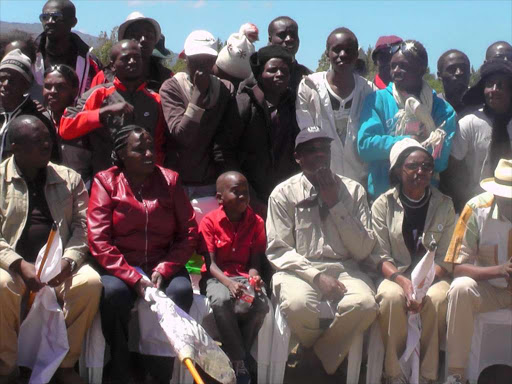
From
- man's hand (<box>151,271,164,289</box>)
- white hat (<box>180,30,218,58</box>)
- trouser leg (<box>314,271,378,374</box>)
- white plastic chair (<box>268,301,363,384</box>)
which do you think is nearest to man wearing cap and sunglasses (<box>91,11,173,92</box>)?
white hat (<box>180,30,218,58</box>)

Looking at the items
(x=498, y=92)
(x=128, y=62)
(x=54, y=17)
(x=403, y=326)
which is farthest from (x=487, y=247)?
(x=54, y=17)

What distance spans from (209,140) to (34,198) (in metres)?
1.48

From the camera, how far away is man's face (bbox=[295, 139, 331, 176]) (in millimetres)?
5520

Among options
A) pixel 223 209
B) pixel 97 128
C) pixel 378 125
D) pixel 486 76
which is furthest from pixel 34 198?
pixel 486 76

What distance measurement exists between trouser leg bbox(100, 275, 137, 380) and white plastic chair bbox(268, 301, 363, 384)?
1034 mm

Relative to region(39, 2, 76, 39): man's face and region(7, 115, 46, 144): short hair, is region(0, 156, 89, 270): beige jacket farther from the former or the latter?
region(39, 2, 76, 39): man's face

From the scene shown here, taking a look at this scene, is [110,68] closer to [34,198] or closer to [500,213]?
[34,198]

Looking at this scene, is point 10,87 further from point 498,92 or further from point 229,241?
point 498,92

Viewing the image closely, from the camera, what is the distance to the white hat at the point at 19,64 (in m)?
5.78

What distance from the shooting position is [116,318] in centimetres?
→ 498

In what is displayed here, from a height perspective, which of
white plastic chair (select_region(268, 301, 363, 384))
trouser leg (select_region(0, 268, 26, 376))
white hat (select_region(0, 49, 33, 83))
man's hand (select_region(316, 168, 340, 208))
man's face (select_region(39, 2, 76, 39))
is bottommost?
white plastic chair (select_region(268, 301, 363, 384))

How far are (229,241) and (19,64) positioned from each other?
2159 millimetres

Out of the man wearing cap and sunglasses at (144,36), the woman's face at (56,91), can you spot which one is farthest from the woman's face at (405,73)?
the woman's face at (56,91)

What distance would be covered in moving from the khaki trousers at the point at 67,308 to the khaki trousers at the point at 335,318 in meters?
1.32
